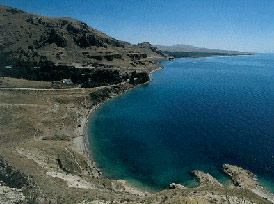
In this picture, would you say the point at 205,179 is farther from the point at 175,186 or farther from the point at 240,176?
the point at 240,176

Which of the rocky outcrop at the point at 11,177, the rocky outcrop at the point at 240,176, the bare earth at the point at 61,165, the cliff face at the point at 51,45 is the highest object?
the cliff face at the point at 51,45

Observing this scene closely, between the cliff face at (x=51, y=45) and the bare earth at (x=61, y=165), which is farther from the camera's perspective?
the cliff face at (x=51, y=45)

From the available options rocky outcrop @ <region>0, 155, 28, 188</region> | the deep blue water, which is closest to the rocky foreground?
rocky outcrop @ <region>0, 155, 28, 188</region>

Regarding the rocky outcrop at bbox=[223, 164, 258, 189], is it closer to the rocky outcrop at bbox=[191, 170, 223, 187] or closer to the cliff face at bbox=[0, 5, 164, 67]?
the rocky outcrop at bbox=[191, 170, 223, 187]

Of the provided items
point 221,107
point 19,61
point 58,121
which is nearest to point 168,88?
point 221,107

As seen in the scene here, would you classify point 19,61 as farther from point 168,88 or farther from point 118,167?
point 118,167

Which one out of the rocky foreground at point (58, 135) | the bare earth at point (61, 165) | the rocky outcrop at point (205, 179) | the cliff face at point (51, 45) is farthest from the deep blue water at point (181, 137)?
the cliff face at point (51, 45)

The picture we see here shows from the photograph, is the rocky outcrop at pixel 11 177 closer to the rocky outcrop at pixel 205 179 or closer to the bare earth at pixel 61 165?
the bare earth at pixel 61 165
